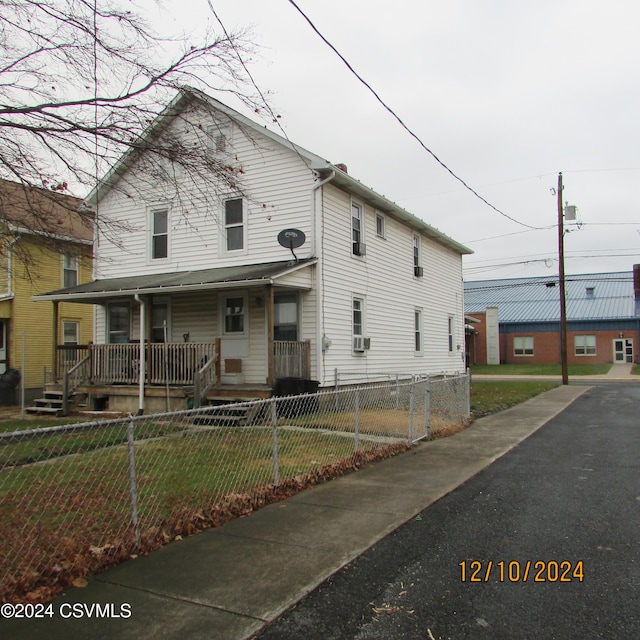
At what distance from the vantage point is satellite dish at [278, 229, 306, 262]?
45.6 ft

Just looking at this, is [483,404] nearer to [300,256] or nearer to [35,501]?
[300,256]

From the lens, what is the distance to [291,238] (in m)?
13.9

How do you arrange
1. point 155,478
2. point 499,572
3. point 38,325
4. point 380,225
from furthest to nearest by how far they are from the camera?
point 38,325 → point 380,225 → point 155,478 → point 499,572

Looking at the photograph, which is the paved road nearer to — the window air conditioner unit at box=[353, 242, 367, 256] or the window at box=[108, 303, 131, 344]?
the window air conditioner unit at box=[353, 242, 367, 256]

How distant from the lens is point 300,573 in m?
4.30

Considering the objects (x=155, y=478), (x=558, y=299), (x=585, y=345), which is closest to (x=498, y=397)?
(x=155, y=478)

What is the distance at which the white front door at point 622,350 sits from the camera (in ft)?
149

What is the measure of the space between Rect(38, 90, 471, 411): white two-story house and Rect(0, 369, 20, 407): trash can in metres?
3.99

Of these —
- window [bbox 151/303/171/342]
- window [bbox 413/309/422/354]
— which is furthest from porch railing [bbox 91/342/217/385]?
window [bbox 413/309/422/354]

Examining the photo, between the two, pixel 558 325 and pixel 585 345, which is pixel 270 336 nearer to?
pixel 558 325

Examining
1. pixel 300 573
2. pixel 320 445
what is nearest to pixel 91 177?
pixel 320 445

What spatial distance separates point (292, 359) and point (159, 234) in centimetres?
612

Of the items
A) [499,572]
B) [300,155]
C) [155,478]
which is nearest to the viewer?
[499,572]

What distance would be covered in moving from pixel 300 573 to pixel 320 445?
14.0ft
